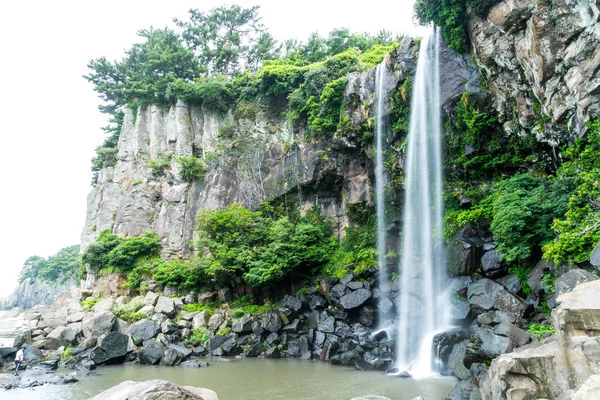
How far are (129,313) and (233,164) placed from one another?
A: 418 inches

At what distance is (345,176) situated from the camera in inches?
810

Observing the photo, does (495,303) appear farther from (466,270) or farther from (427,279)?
(427,279)

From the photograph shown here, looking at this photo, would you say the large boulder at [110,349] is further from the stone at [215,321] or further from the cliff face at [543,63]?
the cliff face at [543,63]

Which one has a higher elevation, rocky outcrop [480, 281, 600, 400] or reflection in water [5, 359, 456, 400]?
rocky outcrop [480, 281, 600, 400]

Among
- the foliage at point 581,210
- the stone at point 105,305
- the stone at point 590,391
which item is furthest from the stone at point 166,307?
the stone at point 590,391

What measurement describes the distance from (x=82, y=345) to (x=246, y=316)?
7.10 meters

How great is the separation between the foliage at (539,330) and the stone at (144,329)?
14660 millimetres

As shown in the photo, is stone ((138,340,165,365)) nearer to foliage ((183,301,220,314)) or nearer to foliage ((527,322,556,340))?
foliage ((183,301,220,314))

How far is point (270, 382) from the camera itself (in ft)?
35.9

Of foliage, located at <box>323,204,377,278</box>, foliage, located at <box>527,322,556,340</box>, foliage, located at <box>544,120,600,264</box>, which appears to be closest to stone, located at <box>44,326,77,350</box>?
foliage, located at <box>323,204,377,278</box>

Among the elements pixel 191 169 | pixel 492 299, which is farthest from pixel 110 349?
pixel 492 299

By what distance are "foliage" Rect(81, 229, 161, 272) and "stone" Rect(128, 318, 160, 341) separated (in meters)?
6.37

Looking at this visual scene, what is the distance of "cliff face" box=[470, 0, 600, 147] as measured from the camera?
9.81m

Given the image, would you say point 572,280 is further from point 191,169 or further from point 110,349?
point 191,169
